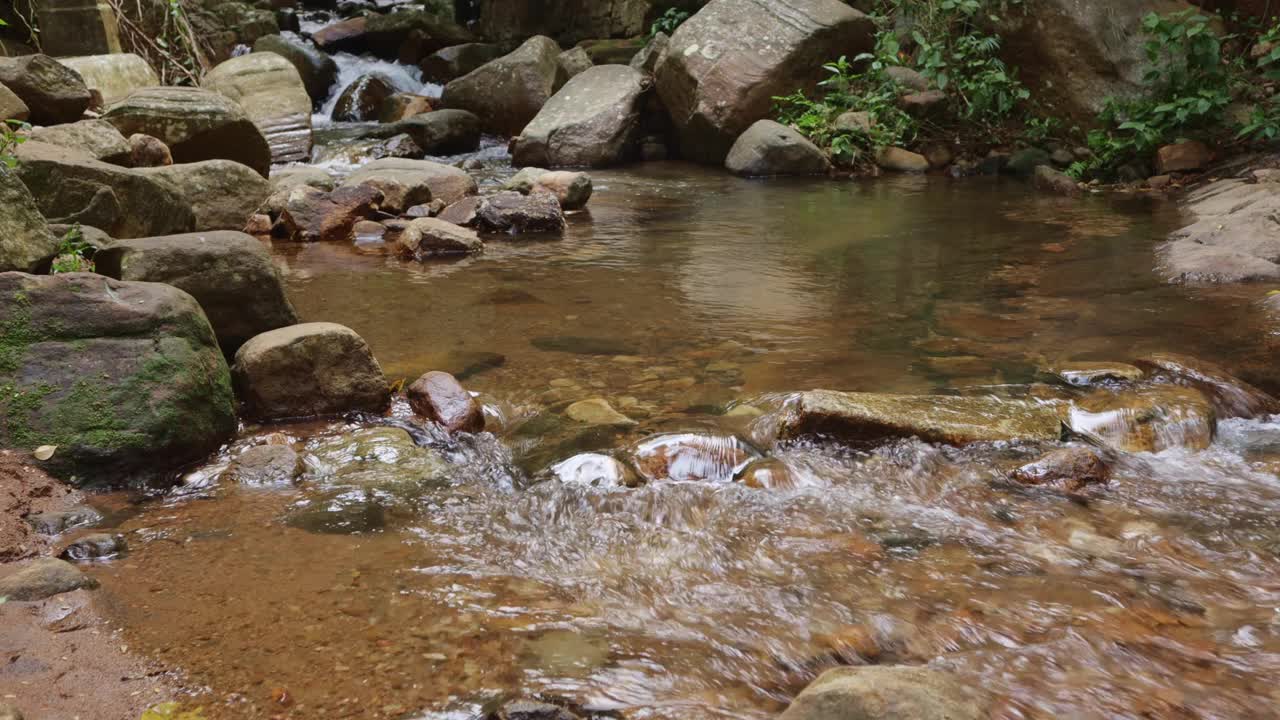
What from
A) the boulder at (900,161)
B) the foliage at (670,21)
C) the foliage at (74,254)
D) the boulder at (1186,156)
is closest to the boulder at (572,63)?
the foliage at (670,21)

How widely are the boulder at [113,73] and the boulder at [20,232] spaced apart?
490cm

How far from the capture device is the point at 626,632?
6.92ft

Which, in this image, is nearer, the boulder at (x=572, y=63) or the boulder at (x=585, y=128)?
the boulder at (x=585, y=128)

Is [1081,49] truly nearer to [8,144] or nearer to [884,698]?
[8,144]

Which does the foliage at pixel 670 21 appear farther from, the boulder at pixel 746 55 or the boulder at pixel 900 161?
the boulder at pixel 900 161

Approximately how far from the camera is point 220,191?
20.9 ft

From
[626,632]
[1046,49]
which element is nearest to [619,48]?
[1046,49]

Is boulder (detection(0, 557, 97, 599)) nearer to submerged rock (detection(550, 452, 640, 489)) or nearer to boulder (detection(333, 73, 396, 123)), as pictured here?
submerged rock (detection(550, 452, 640, 489))

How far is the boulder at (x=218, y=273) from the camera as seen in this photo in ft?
11.0

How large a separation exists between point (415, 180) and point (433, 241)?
145cm

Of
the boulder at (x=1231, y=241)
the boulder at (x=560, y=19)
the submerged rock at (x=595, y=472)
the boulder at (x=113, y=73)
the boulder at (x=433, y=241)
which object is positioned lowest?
the submerged rock at (x=595, y=472)

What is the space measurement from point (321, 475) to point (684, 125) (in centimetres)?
842

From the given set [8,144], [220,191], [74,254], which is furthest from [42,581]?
[220,191]

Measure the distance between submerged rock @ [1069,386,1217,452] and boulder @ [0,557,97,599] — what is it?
10.1ft
